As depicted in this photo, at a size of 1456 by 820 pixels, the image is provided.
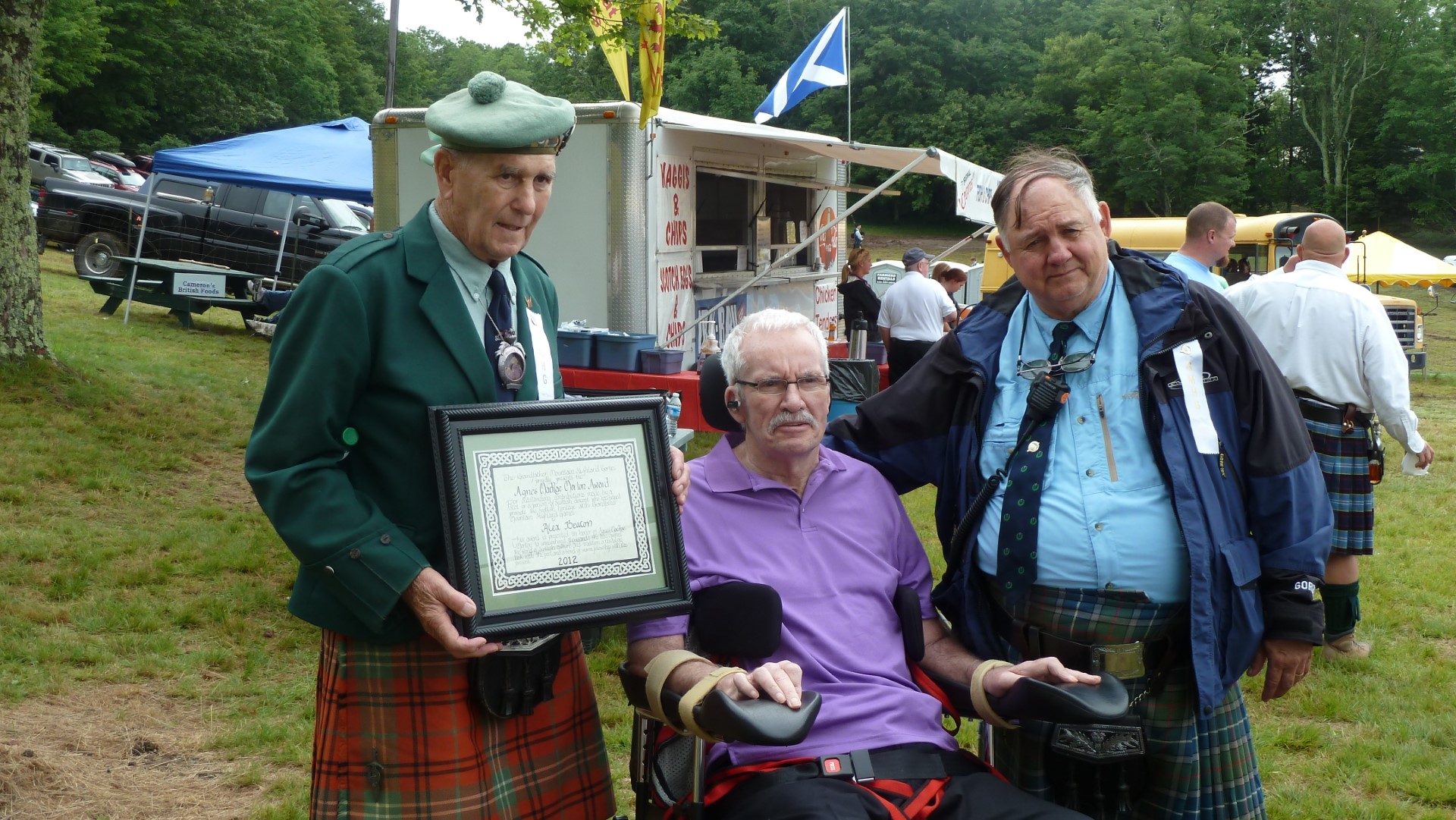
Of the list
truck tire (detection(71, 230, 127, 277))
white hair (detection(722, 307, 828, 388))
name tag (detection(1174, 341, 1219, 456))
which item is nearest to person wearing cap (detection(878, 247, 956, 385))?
white hair (detection(722, 307, 828, 388))

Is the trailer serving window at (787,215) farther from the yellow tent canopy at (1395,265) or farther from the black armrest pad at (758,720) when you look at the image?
the yellow tent canopy at (1395,265)

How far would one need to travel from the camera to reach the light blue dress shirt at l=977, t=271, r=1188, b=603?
2.35 m

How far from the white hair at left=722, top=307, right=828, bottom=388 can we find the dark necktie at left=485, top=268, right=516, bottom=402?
2.10ft

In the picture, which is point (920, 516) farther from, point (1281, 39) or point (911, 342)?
point (1281, 39)

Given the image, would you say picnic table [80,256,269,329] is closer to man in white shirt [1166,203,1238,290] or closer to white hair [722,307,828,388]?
man in white shirt [1166,203,1238,290]

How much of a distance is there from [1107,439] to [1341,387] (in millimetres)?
3360

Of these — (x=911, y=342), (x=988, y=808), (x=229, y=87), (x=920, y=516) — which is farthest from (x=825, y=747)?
(x=229, y=87)

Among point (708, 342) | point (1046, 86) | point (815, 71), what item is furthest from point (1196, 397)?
point (1046, 86)

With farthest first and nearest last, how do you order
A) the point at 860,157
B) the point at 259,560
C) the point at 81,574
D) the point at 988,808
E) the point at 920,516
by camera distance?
the point at 860,157 < the point at 920,516 < the point at 259,560 < the point at 81,574 < the point at 988,808

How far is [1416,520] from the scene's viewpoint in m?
8.02

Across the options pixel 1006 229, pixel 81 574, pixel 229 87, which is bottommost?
pixel 81 574

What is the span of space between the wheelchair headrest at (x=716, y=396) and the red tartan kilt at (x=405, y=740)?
36.3 inches

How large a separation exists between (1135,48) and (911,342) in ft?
128

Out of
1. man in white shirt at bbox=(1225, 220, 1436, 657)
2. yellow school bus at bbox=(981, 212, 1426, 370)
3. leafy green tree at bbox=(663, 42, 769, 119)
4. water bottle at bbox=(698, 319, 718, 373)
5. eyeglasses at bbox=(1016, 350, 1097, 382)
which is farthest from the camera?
leafy green tree at bbox=(663, 42, 769, 119)
